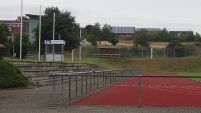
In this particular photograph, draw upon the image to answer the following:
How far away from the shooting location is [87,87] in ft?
68.4

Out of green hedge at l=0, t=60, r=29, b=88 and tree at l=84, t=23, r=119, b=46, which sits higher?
tree at l=84, t=23, r=119, b=46

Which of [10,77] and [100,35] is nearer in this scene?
[10,77]

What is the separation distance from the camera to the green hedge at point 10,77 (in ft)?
68.6

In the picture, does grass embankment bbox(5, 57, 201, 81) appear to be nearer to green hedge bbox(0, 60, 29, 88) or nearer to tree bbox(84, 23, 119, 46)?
tree bbox(84, 23, 119, 46)

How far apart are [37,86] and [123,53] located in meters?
70.1

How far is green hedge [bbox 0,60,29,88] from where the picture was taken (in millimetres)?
20922

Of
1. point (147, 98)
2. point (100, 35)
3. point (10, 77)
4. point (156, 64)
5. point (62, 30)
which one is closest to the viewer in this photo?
point (147, 98)

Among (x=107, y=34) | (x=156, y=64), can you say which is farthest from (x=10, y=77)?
(x=107, y=34)

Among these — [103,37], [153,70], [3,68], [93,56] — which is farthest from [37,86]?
[103,37]

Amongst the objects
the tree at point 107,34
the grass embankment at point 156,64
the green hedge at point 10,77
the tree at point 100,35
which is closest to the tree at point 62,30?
the grass embankment at point 156,64

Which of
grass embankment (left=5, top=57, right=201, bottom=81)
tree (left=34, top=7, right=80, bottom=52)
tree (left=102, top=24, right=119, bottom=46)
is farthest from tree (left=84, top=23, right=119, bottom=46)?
tree (left=34, top=7, right=80, bottom=52)

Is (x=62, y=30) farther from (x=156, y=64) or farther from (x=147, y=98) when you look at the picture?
(x=147, y=98)

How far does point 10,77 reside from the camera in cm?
2133

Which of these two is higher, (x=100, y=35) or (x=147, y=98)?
(x=100, y=35)
